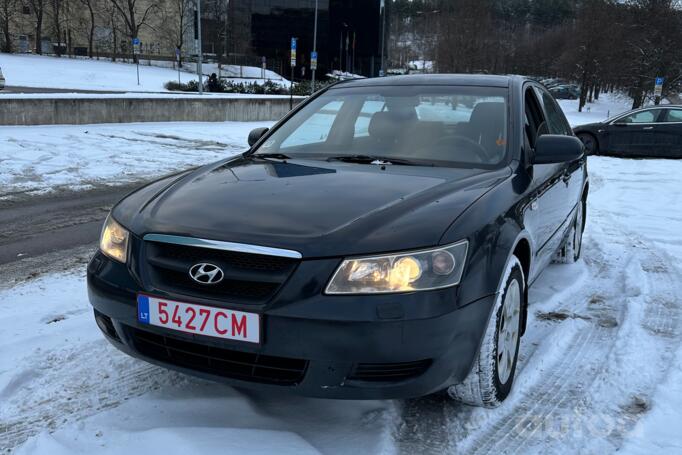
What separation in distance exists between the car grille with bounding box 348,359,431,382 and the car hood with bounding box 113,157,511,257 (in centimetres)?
43

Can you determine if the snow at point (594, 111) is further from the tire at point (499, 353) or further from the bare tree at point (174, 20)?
the bare tree at point (174, 20)

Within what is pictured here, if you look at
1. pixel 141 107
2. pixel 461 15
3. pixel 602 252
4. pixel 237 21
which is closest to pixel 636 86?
pixel 461 15

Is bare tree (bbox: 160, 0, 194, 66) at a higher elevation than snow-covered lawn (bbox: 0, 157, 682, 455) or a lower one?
higher

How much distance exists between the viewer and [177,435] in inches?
95.3

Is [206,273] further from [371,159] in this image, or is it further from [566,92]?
[566,92]

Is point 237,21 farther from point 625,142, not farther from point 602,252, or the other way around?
point 602,252

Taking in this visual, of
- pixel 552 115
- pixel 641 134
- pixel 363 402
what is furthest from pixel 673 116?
pixel 363 402

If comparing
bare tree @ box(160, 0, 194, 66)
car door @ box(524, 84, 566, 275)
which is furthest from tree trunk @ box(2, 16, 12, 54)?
car door @ box(524, 84, 566, 275)

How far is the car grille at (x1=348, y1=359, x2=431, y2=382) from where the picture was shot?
2.26 m

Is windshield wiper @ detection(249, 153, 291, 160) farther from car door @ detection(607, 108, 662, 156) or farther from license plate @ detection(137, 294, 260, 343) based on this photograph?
car door @ detection(607, 108, 662, 156)

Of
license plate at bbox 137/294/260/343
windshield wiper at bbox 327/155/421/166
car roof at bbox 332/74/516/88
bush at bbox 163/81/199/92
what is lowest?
bush at bbox 163/81/199/92

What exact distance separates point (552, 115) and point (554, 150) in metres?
1.58

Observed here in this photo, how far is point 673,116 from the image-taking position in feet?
51.4

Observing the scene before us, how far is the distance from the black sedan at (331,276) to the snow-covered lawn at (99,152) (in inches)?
248
